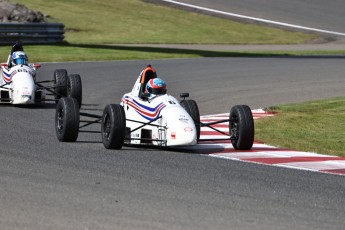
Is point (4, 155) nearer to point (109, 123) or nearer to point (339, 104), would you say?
point (109, 123)

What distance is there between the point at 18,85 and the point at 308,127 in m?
5.36

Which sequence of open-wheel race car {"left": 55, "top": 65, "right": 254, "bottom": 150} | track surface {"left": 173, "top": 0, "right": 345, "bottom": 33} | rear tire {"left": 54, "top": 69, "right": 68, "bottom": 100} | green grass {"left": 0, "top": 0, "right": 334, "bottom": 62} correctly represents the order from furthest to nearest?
1. track surface {"left": 173, "top": 0, "right": 345, "bottom": 33}
2. green grass {"left": 0, "top": 0, "right": 334, "bottom": 62}
3. rear tire {"left": 54, "top": 69, "right": 68, "bottom": 100}
4. open-wheel race car {"left": 55, "top": 65, "right": 254, "bottom": 150}

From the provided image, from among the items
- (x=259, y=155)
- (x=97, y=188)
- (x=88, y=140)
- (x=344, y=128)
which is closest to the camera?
(x=97, y=188)

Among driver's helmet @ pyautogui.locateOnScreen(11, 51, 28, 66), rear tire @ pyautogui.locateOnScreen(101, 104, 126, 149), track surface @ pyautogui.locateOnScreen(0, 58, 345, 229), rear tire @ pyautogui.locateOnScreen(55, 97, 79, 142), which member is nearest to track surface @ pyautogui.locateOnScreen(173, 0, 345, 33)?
driver's helmet @ pyautogui.locateOnScreen(11, 51, 28, 66)

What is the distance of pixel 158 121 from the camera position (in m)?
14.0

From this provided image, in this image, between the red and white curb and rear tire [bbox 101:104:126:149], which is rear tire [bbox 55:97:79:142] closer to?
rear tire [bbox 101:104:126:149]

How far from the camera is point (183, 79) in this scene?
26.8 metres

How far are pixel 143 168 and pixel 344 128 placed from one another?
647 cm

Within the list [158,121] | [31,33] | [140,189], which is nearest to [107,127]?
[158,121]

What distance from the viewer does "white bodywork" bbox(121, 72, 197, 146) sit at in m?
13.4

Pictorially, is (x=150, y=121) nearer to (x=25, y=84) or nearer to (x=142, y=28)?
(x=25, y=84)

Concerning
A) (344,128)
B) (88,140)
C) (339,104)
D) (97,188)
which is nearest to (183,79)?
(339,104)

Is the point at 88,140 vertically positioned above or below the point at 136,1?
below

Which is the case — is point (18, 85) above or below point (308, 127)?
above
